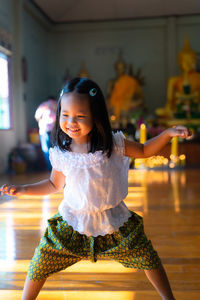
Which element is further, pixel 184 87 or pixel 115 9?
pixel 115 9

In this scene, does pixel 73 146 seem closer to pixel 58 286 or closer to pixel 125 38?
pixel 58 286

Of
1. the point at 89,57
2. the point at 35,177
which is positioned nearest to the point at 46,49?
the point at 89,57

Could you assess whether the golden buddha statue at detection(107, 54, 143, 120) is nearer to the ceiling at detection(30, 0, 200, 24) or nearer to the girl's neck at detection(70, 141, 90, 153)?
the ceiling at detection(30, 0, 200, 24)

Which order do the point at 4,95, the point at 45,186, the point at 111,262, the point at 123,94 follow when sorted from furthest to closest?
the point at 123,94 → the point at 4,95 → the point at 111,262 → the point at 45,186

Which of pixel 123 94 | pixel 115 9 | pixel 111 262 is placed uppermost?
pixel 115 9

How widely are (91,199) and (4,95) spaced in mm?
5115

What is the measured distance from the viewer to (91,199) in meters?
1.14

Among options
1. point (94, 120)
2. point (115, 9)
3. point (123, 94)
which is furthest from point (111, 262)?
point (115, 9)

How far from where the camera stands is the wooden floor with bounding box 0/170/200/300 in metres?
1.41

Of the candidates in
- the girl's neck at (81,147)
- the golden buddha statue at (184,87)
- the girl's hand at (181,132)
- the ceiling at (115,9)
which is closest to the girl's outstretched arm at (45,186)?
the girl's neck at (81,147)

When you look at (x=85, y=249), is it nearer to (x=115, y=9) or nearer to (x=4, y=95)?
(x=4, y=95)

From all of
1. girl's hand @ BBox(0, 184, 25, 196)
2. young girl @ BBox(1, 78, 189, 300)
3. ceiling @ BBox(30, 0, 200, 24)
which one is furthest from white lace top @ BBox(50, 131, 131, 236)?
ceiling @ BBox(30, 0, 200, 24)

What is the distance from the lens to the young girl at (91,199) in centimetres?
111

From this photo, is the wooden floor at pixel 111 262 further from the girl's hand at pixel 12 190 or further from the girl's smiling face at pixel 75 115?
the girl's smiling face at pixel 75 115
